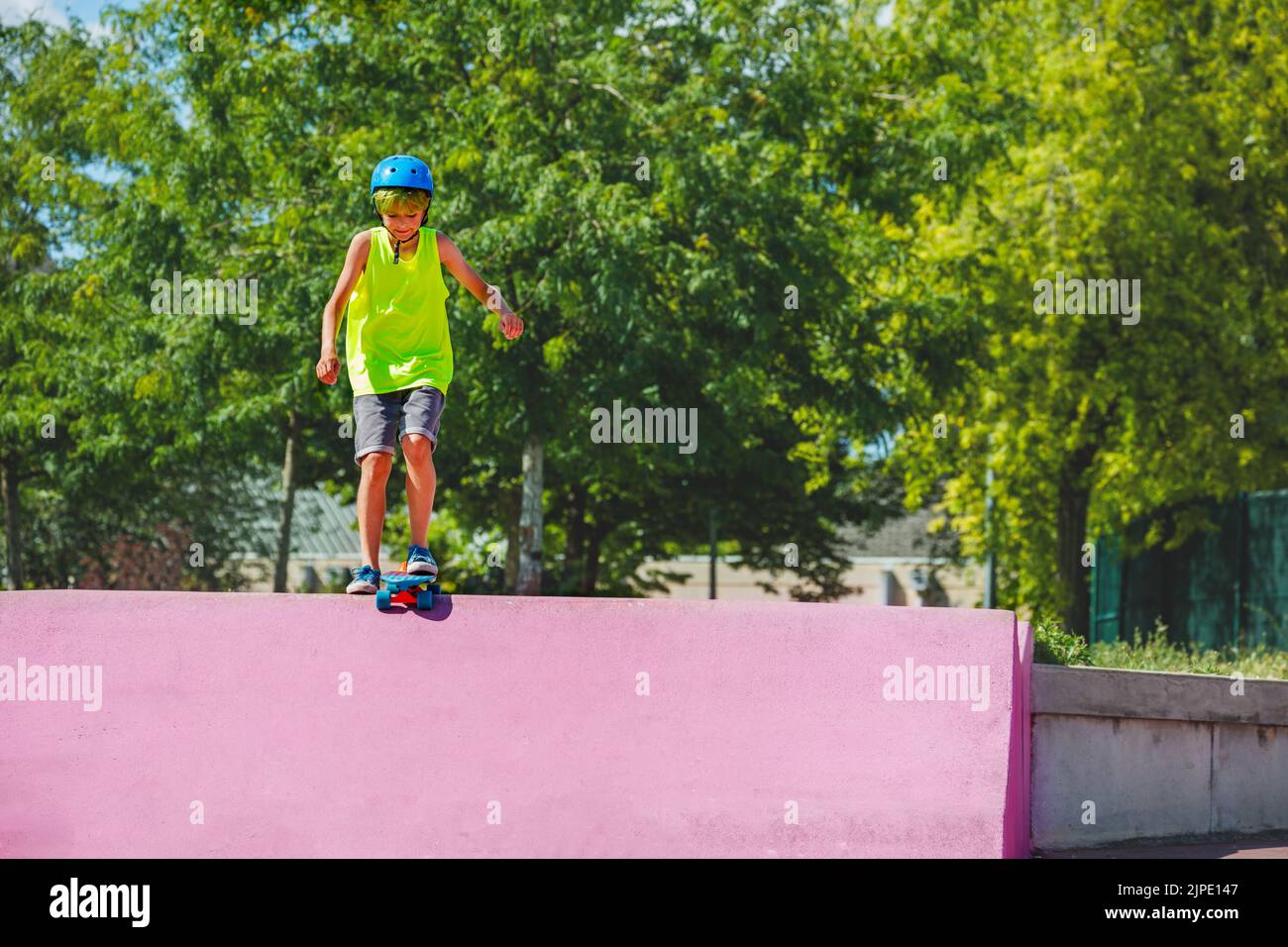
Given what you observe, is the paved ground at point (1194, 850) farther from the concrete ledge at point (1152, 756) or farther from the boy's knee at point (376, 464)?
the boy's knee at point (376, 464)

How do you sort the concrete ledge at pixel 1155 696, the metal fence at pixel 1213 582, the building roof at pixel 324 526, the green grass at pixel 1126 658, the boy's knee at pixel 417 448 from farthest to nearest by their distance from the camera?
the building roof at pixel 324 526 < the metal fence at pixel 1213 582 < the green grass at pixel 1126 658 < the concrete ledge at pixel 1155 696 < the boy's knee at pixel 417 448

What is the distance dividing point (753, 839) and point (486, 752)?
1.09 meters

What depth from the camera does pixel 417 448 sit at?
671 cm

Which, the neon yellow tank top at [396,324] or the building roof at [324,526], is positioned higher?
the neon yellow tank top at [396,324]

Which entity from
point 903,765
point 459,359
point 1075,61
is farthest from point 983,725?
point 1075,61

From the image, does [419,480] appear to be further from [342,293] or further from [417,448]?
[342,293]

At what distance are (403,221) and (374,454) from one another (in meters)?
1.03

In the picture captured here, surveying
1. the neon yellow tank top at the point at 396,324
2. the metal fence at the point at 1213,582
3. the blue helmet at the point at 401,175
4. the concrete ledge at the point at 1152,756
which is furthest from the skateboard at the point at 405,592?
the metal fence at the point at 1213,582

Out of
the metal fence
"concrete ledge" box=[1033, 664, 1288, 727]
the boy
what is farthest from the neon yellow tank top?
the metal fence

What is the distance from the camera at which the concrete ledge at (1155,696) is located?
7160mm

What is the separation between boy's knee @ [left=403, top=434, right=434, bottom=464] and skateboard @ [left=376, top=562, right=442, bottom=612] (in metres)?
0.53

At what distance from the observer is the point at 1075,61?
19562mm

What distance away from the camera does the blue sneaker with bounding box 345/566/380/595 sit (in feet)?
22.1

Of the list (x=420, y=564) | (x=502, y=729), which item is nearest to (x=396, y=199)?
(x=420, y=564)
